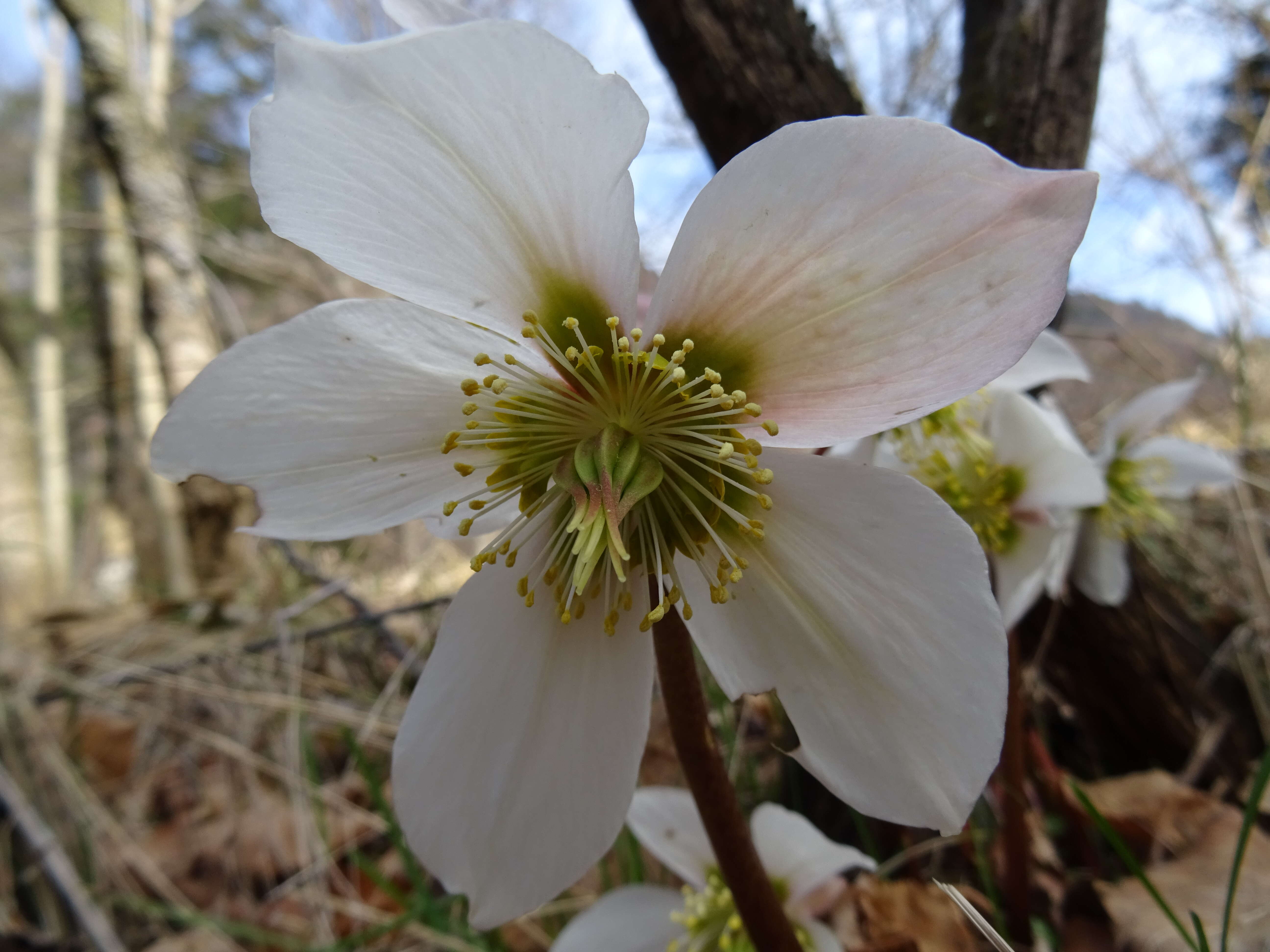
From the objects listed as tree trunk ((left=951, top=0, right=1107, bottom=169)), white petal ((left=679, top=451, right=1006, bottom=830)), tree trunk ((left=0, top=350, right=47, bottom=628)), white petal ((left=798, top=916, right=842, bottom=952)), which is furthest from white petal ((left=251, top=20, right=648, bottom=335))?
tree trunk ((left=0, top=350, right=47, bottom=628))

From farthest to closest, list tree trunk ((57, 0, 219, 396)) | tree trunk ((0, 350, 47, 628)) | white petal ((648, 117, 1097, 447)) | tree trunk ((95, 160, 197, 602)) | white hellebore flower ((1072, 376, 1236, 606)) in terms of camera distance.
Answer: tree trunk ((0, 350, 47, 628)) < tree trunk ((95, 160, 197, 602)) < tree trunk ((57, 0, 219, 396)) < white hellebore flower ((1072, 376, 1236, 606)) < white petal ((648, 117, 1097, 447))

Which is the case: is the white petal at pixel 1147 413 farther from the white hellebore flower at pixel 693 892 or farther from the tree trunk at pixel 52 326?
the tree trunk at pixel 52 326

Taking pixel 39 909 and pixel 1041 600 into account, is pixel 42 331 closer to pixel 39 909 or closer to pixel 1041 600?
pixel 39 909

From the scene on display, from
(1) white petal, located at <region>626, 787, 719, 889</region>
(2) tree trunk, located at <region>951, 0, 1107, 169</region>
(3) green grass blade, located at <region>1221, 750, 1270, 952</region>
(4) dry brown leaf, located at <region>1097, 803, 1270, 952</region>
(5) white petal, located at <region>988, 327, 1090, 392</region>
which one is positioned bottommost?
(4) dry brown leaf, located at <region>1097, 803, 1270, 952</region>

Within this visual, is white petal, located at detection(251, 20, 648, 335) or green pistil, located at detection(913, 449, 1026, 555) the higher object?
white petal, located at detection(251, 20, 648, 335)

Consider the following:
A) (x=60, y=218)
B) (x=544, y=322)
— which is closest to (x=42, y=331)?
(x=60, y=218)

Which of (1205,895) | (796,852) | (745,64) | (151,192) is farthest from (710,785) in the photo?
(151,192)

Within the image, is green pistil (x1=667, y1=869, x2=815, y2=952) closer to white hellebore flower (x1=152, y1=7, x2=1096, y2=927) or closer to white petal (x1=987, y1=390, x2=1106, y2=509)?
white hellebore flower (x1=152, y1=7, x2=1096, y2=927)
